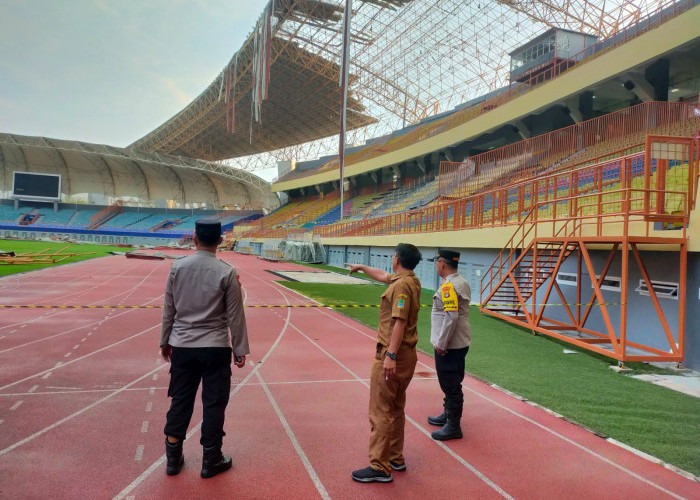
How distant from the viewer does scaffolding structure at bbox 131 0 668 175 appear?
33312 millimetres

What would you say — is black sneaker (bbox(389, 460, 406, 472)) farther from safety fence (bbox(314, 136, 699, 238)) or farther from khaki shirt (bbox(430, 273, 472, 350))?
safety fence (bbox(314, 136, 699, 238))

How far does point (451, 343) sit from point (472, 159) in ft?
72.5

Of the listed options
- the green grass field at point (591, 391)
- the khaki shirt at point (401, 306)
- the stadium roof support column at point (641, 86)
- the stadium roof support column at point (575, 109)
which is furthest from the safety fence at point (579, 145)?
the khaki shirt at point (401, 306)

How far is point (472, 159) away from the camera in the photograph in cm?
2500

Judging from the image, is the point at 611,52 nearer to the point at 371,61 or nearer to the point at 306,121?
the point at 371,61

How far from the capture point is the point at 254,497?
342cm

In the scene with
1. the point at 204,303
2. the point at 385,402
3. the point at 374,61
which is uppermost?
the point at 374,61

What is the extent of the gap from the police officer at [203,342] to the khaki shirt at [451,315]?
198 cm

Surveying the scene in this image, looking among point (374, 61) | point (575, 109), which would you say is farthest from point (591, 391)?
point (374, 61)

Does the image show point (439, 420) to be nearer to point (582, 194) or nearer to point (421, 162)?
point (582, 194)

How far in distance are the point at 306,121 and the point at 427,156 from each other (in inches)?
943

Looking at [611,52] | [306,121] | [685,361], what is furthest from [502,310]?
[306,121]

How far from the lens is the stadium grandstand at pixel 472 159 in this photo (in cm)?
879

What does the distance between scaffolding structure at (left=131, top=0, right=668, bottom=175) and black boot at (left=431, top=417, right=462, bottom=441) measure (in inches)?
1072
